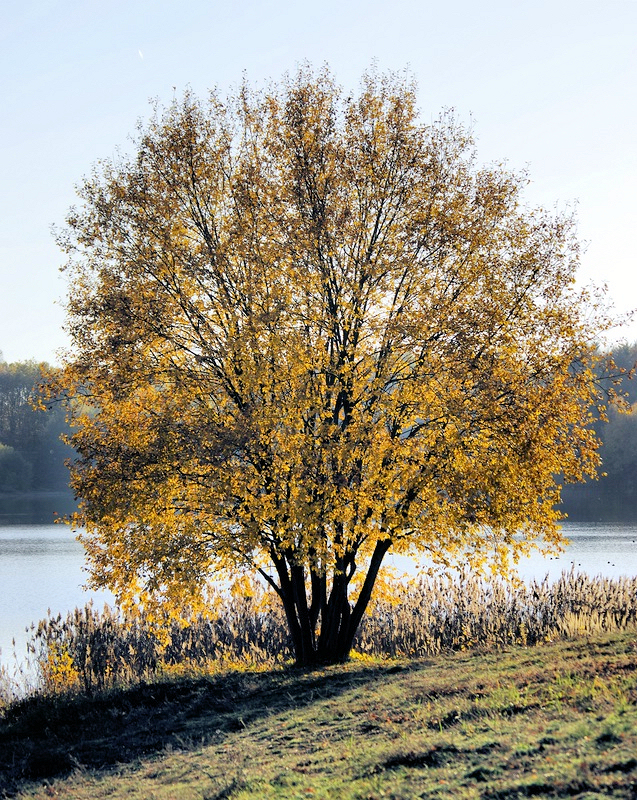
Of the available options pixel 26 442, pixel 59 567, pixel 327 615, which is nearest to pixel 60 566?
pixel 59 567

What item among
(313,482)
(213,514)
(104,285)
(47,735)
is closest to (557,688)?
(313,482)

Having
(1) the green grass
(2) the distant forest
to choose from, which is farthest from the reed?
(2) the distant forest

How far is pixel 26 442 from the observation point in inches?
3994

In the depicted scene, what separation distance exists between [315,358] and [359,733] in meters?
6.94

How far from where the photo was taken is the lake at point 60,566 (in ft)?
88.4

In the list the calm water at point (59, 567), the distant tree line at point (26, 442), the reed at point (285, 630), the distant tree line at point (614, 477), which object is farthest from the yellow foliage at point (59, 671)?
the distant tree line at point (26, 442)

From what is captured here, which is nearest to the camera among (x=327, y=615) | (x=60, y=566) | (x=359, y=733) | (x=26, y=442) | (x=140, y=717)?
(x=359, y=733)

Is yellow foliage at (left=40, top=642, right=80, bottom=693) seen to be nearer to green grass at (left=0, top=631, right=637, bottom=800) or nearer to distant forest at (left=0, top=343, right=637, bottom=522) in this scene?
green grass at (left=0, top=631, right=637, bottom=800)

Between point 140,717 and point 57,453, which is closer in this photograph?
point 140,717

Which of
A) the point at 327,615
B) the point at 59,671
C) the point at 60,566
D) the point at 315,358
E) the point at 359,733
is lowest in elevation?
the point at 60,566

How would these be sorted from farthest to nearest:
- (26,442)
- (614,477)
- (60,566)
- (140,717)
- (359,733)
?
1. (26,442)
2. (614,477)
3. (60,566)
4. (140,717)
5. (359,733)

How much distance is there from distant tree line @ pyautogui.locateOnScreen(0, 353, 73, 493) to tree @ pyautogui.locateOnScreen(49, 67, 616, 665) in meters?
80.9

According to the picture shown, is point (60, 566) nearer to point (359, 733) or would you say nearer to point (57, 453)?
point (359, 733)

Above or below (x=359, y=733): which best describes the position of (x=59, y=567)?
below
